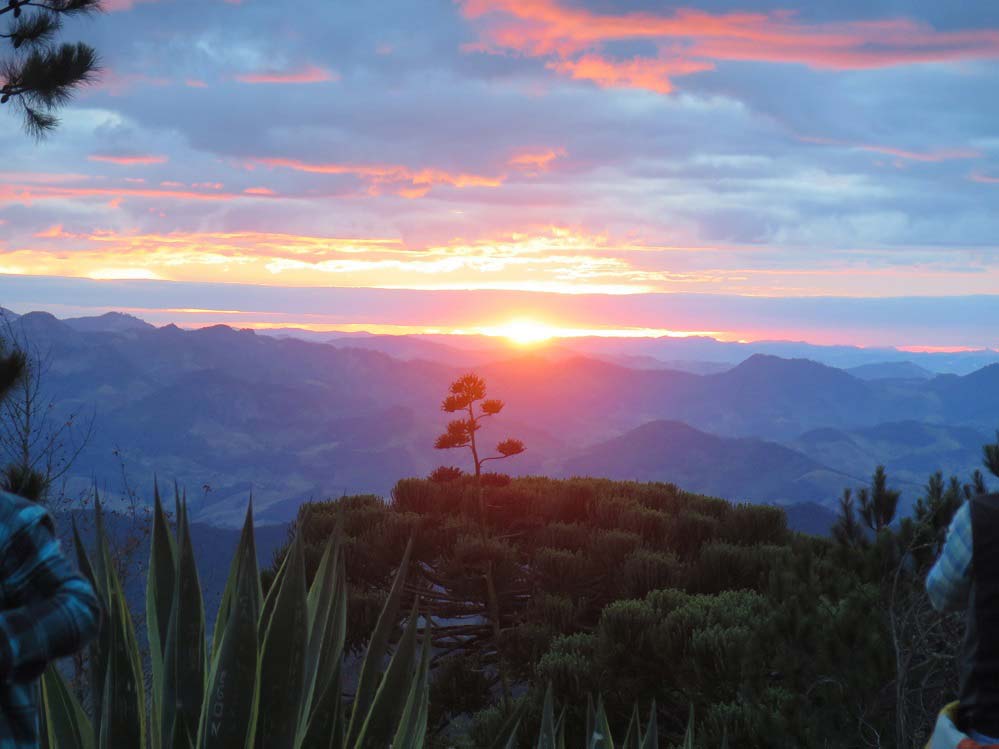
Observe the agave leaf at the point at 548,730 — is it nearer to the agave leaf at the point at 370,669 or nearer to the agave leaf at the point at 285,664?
the agave leaf at the point at 370,669

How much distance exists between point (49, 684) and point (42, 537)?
1.00 metres

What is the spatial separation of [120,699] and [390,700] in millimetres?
696

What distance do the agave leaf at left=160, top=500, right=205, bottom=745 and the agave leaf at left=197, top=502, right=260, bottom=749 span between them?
0.08 meters

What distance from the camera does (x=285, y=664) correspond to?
2135 millimetres

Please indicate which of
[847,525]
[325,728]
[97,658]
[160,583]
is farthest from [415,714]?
[847,525]

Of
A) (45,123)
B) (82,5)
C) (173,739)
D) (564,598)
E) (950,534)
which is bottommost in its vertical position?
(564,598)

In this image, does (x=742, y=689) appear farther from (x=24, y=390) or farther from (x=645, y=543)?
(x=24, y=390)

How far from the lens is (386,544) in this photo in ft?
33.0

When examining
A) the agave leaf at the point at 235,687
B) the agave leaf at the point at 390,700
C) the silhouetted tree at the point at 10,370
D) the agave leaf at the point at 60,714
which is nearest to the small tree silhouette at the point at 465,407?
the silhouetted tree at the point at 10,370

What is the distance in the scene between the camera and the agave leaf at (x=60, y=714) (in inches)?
90.3

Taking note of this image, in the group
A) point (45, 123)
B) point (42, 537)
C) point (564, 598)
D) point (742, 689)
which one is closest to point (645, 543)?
point (564, 598)

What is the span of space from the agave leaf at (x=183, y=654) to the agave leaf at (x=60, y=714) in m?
0.32

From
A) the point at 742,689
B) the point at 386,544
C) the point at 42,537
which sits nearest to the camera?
the point at 42,537

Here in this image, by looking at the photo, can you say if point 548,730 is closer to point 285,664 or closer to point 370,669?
point 370,669
